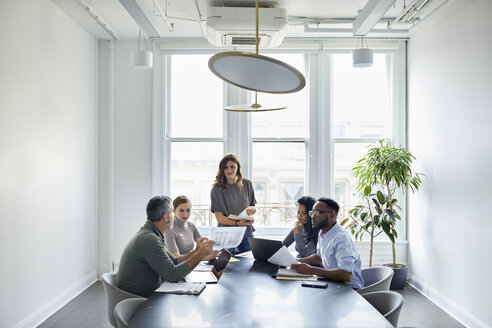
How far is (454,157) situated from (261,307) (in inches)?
133

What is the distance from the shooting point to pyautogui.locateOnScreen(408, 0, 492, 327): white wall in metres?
4.33

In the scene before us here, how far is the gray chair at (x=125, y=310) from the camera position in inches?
94.8

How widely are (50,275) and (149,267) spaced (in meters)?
2.27

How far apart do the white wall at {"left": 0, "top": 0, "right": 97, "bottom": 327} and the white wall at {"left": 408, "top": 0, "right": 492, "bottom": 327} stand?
4445mm

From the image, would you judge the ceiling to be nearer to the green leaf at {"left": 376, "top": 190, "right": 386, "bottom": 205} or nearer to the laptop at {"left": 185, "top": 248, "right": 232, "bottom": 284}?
the green leaf at {"left": 376, "top": 190, "right": 386, "bottom": 205}

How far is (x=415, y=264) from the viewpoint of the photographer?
606 cm

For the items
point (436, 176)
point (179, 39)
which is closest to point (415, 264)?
point (436, 176)

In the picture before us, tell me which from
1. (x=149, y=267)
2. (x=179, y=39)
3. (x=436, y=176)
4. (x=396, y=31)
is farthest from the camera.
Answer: (x=179, y=39)

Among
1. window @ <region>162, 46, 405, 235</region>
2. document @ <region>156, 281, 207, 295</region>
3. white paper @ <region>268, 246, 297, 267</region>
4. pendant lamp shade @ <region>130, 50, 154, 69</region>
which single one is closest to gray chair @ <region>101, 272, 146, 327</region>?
document @ <region>156, 281, 207, 295</region>

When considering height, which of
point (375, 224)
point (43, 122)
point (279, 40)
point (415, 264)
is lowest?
point (415, 264)

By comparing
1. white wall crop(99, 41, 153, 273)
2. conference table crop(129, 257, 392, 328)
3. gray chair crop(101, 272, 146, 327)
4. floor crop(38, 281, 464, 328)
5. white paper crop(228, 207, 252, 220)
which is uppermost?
white wall crop(99, 41, 153, 273)

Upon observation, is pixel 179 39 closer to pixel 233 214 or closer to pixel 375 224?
pixel 233 214

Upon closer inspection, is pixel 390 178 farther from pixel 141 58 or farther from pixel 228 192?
pixel 141 58

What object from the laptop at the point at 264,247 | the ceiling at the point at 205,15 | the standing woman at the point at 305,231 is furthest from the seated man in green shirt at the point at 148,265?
the ceiling at the point at 205,15
